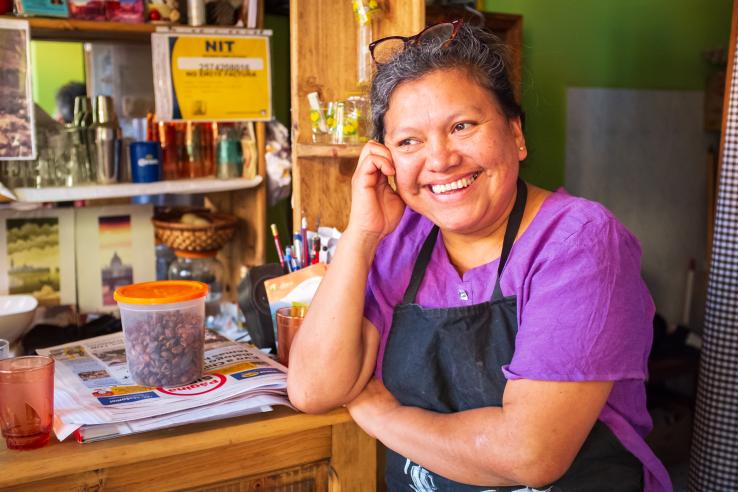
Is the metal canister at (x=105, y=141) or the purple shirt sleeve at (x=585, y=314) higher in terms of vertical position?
the metal canister at (x=105, y=141)

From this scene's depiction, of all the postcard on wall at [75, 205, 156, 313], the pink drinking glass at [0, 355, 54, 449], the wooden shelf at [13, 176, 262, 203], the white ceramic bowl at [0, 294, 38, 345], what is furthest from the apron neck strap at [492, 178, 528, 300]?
the postcard on wall at [75, 205, 156, 313]

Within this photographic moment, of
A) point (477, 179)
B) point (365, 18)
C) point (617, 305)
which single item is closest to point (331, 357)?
point (477, 179)

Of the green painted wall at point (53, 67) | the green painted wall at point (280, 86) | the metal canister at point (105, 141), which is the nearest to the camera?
the metal canister at point (105, 141)

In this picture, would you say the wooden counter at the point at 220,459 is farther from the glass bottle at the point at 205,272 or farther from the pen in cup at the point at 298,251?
the glass bottle at the point at 205,272

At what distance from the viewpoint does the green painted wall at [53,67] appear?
9.33ft

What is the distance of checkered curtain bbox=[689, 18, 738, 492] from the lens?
2.41 metres

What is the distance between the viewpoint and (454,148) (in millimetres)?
1437

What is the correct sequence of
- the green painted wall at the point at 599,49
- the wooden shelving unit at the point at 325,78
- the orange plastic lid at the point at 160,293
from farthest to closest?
1. the green painted wall at the point at 599,49
2. the wooden shelving unit at the point at 325,78
3. the orange plastic lid at the point at 160,293

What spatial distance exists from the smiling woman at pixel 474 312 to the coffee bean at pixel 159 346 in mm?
217

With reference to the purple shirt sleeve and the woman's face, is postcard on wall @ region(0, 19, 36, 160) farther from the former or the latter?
the purple shirt sleeve

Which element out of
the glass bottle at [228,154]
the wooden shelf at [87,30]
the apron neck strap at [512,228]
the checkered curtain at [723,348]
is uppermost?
the wooden shelf at [87,30]

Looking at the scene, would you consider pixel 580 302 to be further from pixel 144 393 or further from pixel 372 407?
pixel 144 393

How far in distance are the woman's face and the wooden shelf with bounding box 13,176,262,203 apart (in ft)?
4.04

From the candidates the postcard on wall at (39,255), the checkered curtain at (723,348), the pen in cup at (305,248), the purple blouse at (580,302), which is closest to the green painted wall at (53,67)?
the postcard on wall at (39,255)
